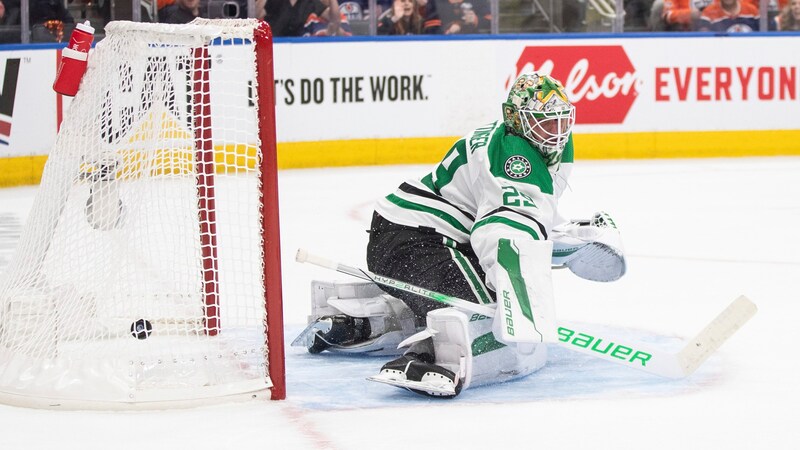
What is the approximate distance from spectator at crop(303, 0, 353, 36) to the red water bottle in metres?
5.66

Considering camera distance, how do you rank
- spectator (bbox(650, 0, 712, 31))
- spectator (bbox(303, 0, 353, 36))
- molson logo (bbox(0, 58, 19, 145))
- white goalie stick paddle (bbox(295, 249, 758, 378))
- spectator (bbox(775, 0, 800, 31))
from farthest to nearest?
spectator (bbox(775, 0, 800, 31)) < spectator (bbox(650, 0, 712, 31)) < spectator (bbox(303, 0, 353, 36)) < molson logo (bbox(0, 58, 19, 145)) < white goalie stick paddle (bbox(295, 249, 758, 378))

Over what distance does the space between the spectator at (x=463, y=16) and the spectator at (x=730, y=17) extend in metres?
1.59

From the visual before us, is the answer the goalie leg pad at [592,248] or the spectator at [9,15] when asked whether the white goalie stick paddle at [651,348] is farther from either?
the spectator at [9,15]

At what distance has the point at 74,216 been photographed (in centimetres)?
337

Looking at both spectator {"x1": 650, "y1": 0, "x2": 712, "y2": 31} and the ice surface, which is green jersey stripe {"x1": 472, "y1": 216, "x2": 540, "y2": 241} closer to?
the ice surface

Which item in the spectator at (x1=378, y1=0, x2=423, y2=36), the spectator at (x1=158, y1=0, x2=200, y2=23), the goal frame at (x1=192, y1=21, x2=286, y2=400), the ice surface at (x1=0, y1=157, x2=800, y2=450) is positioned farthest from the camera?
the spectator at (x1=378, y1=0, x2=423, y2=36)

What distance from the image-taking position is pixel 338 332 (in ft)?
12.1

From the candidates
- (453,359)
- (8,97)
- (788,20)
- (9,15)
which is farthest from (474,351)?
(788,20)

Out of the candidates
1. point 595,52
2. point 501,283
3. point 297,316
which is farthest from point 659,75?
point 501,283

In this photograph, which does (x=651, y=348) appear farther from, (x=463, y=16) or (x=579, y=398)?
(x=463, y=16)

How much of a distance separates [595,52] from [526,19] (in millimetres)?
531

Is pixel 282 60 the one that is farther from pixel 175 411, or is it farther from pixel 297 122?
pixel 175 411

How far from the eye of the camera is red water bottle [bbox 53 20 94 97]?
3.36m

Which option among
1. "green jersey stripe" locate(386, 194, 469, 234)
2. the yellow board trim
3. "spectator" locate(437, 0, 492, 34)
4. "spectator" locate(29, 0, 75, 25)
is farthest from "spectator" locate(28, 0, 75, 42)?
"green jersey stripe" locate(386, 194, 469, 234)
